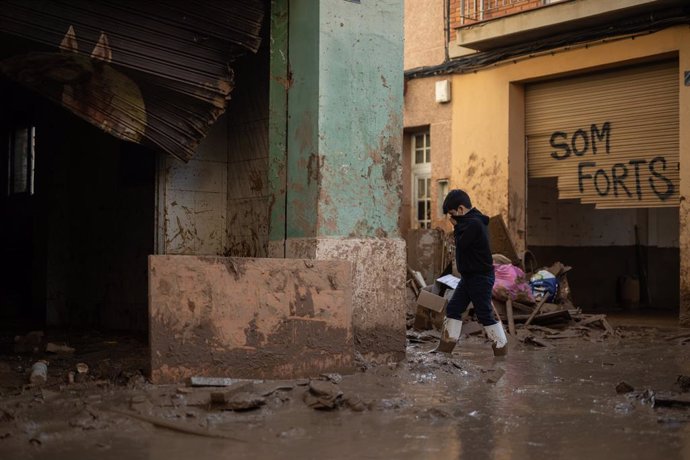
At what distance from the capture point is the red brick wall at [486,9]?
13.6 meters

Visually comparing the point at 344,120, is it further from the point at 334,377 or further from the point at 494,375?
the point at 494,375

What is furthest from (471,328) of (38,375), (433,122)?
(38,375)

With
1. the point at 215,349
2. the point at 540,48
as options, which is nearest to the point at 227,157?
the point at 215,349

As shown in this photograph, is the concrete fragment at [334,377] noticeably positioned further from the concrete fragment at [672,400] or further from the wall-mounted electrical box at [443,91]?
the wall-mounted electrical box at [443,91]

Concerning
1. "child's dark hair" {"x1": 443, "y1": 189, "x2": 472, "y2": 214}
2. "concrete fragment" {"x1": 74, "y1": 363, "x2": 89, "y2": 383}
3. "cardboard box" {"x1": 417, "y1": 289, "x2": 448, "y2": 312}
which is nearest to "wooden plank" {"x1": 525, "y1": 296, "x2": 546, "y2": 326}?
"cardboard box" {"x1": 417, "y1": 289, "x2": 448, "y2": 312}

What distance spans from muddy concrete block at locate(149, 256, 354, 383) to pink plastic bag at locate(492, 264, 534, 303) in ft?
15.7

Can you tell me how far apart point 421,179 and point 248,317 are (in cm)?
983

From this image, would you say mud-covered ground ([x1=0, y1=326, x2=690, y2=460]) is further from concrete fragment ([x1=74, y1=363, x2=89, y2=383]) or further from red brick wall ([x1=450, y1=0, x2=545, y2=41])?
red brick wall ([x1=450, y1=0, x2=545, y2=41])

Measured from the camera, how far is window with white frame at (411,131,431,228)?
50.6 feet

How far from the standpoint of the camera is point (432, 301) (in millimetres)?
10117

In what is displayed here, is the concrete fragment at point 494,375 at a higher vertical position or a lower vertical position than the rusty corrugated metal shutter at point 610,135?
lower

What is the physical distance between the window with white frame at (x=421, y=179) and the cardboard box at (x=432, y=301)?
207 inches

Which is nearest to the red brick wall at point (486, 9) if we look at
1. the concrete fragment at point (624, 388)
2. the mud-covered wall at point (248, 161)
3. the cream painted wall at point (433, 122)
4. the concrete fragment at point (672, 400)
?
the cream painted wall at point (433, 122)

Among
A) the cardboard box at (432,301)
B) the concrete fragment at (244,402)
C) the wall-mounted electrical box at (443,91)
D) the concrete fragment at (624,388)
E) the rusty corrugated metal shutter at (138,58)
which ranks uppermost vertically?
the wall-mounted electrical box at (443,91)
